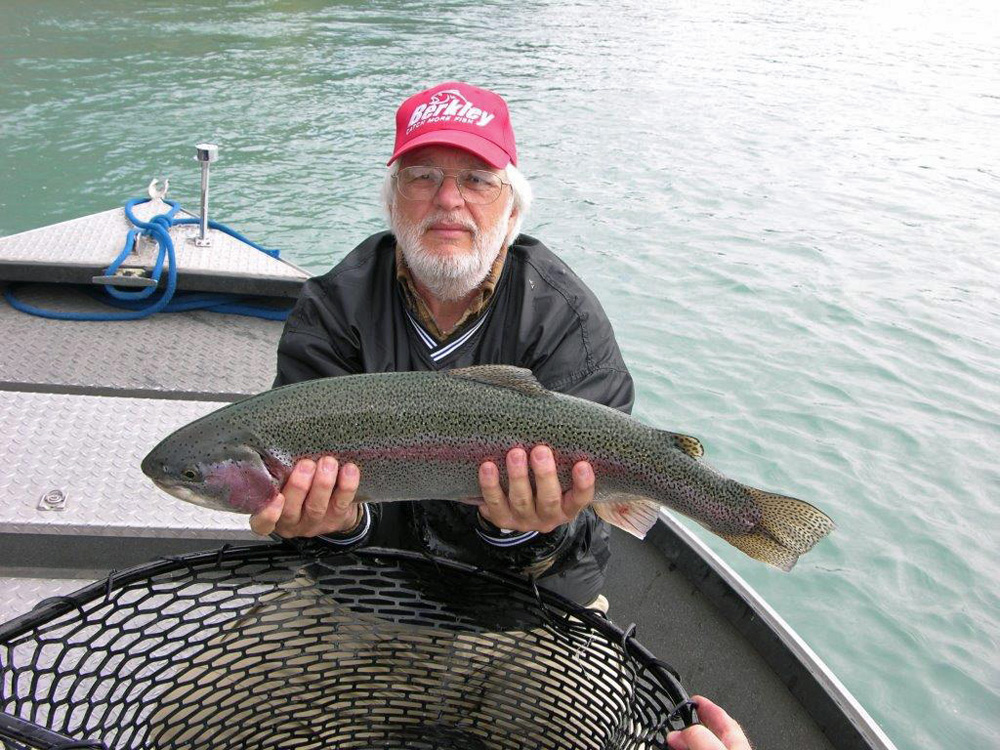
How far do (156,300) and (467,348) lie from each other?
3.76 metres

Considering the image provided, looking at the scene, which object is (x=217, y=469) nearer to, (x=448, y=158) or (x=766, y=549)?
(x=448, y=158)

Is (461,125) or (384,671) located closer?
(384,671)

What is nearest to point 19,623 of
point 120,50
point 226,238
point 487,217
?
point 487,217

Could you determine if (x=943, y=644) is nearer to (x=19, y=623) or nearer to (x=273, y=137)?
(x=19, y=623)

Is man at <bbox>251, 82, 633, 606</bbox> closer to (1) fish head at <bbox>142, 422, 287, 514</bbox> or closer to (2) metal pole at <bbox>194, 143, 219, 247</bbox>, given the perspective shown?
(1) fish head at <bbox>142, 422, 287, 514</bbox>

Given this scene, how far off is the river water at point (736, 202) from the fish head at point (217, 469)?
4810 mm

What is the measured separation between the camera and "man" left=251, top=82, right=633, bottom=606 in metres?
3.03

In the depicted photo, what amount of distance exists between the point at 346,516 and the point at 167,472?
22.4 inches

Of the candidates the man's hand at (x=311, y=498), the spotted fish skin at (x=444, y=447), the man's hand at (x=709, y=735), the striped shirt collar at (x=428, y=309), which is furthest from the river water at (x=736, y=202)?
the man's hand at (x=311, y=498)

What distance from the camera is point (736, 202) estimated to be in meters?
14.5

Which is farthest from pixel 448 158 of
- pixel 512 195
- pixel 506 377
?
pixel 506 377

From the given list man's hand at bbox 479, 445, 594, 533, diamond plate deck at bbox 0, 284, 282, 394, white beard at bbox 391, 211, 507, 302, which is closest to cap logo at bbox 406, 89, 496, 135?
white beard at bbox 391, 211, 507, 302

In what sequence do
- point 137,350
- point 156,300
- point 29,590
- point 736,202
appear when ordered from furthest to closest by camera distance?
point 736,202 < point 156,300 < point 137,350 < point 29,590

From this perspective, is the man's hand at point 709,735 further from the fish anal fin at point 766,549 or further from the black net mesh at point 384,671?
the fish anal fin at point 766,549
